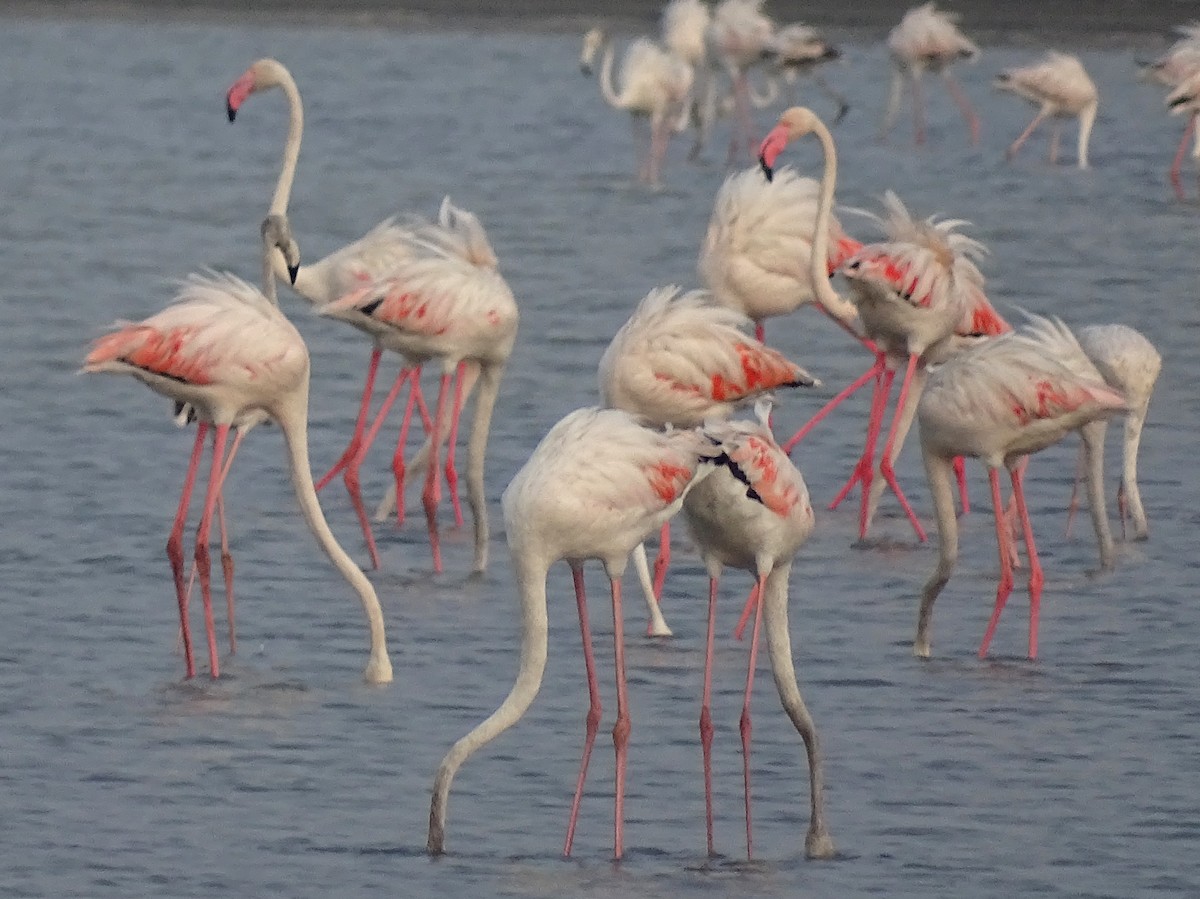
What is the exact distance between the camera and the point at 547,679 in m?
7.20

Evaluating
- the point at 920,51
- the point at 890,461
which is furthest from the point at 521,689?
the point at 920,51

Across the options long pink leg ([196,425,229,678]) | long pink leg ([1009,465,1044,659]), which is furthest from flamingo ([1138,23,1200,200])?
long pink leg ([196,425,229,678])

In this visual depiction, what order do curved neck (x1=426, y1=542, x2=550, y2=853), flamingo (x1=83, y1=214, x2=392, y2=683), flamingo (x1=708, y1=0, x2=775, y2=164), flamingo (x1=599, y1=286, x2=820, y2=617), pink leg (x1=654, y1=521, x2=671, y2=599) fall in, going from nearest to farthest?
1. curved neck (x1=426, y1=542, x2=550, y2=853)
2. flamingo (x1=83, y1=214, x2=392, y2=683)
3. flamingo (x1=599, y1=286, x2=820, y2=617)
4. pink leg (x1=654, y1=521, x2=671, y2=599)
5. flamingo (x1=708, y1=0, x2=775, y2=164)

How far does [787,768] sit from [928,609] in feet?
3.55

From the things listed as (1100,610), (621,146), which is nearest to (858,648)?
(1100,610)

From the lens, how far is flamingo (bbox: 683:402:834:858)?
19.1ft

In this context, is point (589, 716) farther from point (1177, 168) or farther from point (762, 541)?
point (1177, 168)

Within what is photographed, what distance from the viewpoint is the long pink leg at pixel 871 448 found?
899 centimetres

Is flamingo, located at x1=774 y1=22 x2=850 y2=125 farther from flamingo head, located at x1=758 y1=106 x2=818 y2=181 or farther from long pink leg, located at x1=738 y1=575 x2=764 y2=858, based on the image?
long pink leg, located at x1=738 y1=575 x2=764 y2=858

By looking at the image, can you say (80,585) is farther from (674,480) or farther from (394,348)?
(674,480)

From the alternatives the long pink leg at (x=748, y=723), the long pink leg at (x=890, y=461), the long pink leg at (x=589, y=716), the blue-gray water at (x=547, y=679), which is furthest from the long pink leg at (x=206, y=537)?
the long pink leg at (x=890, y=461)

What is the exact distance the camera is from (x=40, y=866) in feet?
18.5

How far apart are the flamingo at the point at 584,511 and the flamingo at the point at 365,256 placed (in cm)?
258

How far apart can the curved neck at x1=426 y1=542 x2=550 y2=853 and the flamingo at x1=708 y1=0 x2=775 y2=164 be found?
14.1m
